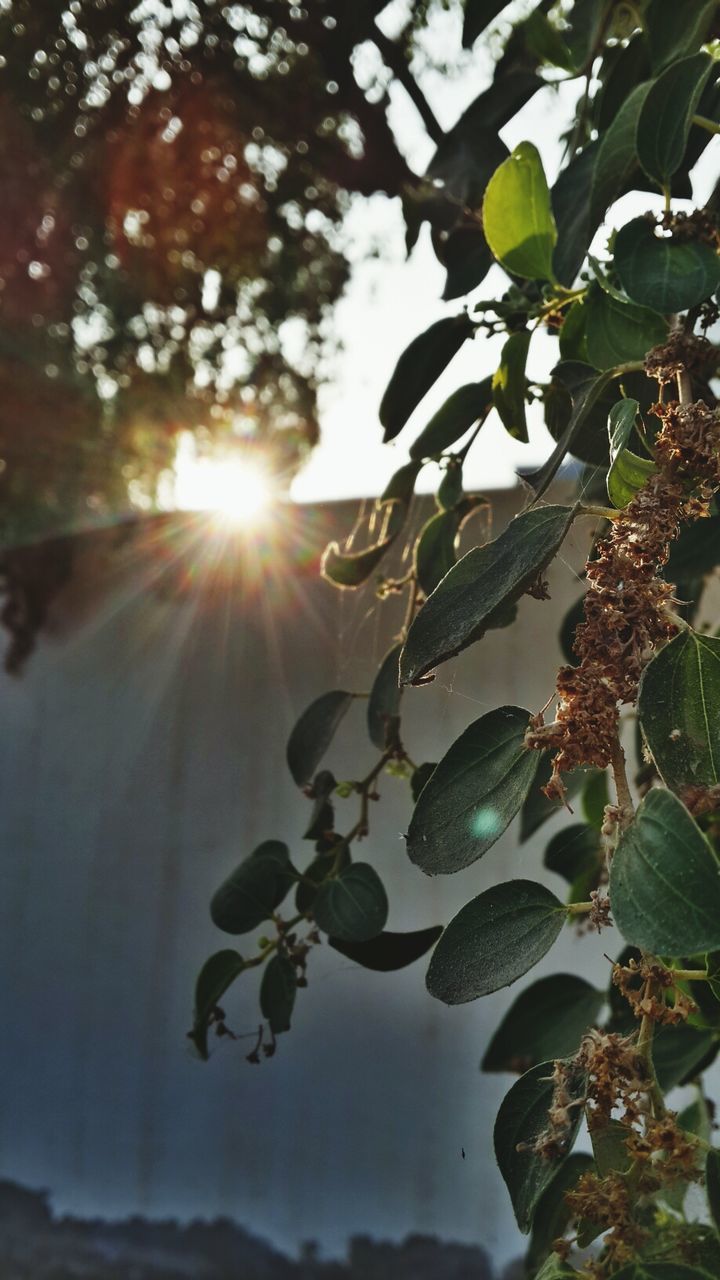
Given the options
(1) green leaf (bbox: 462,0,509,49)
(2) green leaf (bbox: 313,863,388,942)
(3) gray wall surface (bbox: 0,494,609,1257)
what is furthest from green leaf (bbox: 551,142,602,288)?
(3) gray wall surface (bbox: 0,494,609,1257)

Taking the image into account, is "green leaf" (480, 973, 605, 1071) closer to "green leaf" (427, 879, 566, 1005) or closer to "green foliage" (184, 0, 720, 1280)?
"green foliage" (184, 0, 720, 1280)

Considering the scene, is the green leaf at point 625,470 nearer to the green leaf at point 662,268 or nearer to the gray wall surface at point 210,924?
the green leaf at point 662,268

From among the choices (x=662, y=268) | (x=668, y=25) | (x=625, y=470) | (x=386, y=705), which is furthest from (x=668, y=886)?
(x=668, y=25)

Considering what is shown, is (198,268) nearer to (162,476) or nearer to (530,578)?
(162,476)

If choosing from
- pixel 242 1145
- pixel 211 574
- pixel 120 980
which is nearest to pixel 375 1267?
pixel 242 1145

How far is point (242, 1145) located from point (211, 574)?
1.52m

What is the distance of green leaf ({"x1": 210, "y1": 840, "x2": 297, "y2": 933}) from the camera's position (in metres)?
0.70

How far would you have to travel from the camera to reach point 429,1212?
2.71m

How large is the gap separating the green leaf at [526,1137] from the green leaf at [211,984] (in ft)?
0.91

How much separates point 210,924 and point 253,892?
8.15 ft

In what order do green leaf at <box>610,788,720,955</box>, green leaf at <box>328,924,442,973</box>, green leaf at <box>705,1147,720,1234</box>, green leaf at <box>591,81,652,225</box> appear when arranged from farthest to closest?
Answer: green leaf at <box>328,924,442,973</box> < green leaf at <box>591,81,652,225</box> < green leaf at <box>705,1147,720,1234</box> < green leaf at <box>610,788,720,955</box>

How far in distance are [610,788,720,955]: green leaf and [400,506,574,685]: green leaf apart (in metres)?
0.08

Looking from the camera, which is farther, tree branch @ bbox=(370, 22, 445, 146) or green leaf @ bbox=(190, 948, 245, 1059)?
tree branch @ bbox=(370, 22, 445, 146)

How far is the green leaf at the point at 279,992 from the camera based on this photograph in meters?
0.67
